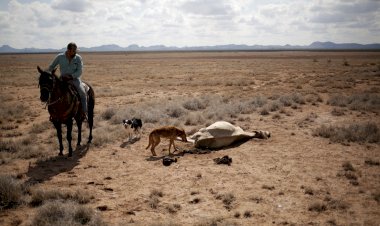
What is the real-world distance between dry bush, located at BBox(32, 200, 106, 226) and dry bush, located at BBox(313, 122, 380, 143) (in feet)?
27.9

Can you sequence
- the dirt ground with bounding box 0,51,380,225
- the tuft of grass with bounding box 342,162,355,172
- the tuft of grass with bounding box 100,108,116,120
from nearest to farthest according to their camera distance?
the dirt ground with bounding box 0,51,380,225 → the tuft of grass with bounding box 342,162,355,172 → the tuft of grass with bounding box 100,108,116,120

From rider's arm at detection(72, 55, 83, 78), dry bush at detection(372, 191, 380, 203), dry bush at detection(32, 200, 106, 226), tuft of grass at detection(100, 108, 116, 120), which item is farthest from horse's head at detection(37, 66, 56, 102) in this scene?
dry bush at detection(372, 191, 380, 203)

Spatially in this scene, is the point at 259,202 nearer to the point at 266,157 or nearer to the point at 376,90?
the point at 266,157

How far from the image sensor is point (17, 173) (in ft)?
27.9

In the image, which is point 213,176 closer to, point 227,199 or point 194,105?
point 227,199

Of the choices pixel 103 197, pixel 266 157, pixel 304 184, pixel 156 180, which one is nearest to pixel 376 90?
pixel 266 157

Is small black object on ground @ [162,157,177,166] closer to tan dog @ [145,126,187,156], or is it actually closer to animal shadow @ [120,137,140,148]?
tan dog @ [145,126,187,156]

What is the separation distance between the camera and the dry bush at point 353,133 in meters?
11.1

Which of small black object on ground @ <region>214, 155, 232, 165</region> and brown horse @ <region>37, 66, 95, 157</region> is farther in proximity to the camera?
small black object on ground @ <region>214, 155, 232, 165</region>

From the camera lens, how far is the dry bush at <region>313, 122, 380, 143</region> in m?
11.1

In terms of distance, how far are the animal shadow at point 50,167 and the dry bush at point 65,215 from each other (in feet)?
6.86

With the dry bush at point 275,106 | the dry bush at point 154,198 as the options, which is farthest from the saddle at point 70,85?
the dry bush at point 275,106

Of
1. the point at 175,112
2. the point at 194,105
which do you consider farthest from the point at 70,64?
the point at 194,105

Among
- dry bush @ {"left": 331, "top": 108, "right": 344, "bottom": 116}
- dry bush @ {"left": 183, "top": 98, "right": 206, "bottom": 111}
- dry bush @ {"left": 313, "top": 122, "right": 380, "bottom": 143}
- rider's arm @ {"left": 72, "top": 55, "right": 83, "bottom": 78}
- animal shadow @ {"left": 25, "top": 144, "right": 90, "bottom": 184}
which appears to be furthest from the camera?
dry bush @ {"left": 183, "top": 98, "right": 206, "bottom": 111}
